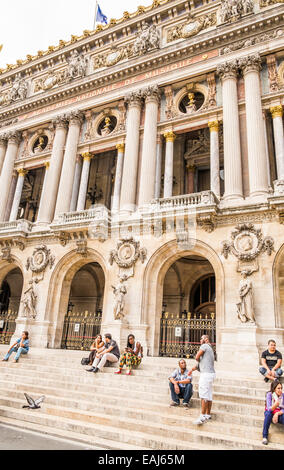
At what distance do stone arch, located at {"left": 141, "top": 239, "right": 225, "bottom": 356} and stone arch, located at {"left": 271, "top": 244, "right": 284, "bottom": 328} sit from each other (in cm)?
219

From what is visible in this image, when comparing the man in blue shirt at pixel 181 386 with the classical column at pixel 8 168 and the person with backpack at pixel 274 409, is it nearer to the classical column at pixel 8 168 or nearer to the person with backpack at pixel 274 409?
the person with backpack at pixel 274 409

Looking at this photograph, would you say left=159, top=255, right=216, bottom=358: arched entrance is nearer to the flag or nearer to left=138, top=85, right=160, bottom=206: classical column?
left=138, top=85, right=160, bottom=206: classical column

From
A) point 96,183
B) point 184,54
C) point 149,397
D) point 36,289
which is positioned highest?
point 184,54

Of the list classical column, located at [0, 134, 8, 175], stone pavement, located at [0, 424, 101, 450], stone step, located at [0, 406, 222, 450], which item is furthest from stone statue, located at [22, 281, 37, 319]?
classical column, located at [0, 134, 8, 175]

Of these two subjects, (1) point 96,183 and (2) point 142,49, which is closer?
(2) point 142,49

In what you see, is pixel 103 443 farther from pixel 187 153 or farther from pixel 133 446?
pixel 187 153

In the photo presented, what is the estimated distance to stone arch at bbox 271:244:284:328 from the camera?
13416 millimetres

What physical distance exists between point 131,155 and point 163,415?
15.2 metres

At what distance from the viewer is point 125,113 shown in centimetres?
2214

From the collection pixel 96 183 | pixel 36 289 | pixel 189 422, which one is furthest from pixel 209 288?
pixel 189 422

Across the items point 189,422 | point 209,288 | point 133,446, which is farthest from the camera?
point 209,288

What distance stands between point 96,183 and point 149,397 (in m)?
19.5

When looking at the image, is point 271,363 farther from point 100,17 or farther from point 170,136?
point 100,17

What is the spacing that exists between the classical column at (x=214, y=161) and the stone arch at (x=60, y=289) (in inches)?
278
